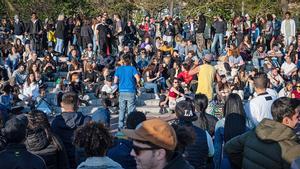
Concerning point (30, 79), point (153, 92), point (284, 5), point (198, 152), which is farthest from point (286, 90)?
point (284, 5)

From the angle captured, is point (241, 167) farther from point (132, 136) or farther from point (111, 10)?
point (111, 10)

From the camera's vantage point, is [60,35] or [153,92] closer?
[153,92]

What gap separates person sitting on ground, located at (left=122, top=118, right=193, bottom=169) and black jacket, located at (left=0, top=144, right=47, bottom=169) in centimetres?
153

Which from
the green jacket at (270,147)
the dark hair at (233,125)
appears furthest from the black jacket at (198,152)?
the green jacket at (270,147)

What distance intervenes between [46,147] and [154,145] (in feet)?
8.82

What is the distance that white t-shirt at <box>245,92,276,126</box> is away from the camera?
23.4 feet

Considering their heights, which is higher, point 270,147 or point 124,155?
point 270,147

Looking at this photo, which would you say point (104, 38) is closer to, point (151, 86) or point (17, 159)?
point (151, 86)

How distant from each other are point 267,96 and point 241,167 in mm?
2082

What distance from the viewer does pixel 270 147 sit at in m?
4.85

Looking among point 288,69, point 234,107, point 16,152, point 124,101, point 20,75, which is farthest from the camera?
point 288,69

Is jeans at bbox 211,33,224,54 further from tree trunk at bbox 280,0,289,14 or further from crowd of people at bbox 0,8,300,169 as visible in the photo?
tree trunk at bbox 280,0,289,14

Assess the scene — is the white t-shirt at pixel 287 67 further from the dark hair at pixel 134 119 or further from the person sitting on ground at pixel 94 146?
the person sitting on ground at pixel 94 146

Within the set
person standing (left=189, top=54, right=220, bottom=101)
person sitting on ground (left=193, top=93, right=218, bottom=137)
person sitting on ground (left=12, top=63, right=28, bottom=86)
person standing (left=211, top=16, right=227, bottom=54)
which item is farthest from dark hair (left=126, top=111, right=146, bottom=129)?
person standing (left=211, top=16, right=227, bottom=54)
